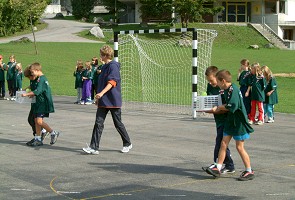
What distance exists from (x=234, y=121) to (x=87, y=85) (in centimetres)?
1434

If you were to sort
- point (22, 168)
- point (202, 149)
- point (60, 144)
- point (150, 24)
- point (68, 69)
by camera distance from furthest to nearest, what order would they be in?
1. point (150, 24)
2. point (68, 69)
3. point (60, 144)
4. point (202, 149)
5. point (22, 168)

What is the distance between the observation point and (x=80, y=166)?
1055 cm

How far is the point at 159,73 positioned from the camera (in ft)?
90.2

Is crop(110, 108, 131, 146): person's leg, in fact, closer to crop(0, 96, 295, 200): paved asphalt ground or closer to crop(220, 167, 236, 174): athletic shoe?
crop(0, 96, 295, 200): paved asphalt ground

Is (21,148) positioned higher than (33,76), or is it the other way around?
(33,76)

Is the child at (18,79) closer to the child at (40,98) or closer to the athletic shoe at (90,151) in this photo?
the child at (40,98)

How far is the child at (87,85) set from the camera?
2295 cm

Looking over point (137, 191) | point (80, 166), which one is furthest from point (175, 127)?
point (137, 191)

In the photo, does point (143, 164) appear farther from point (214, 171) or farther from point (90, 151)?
point (214, 171)

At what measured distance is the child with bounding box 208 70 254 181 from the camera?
929 cm

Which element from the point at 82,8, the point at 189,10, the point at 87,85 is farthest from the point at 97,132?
the point at 82,8

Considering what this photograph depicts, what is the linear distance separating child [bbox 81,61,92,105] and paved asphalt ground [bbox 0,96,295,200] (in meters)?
6.44

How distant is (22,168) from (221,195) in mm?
3642

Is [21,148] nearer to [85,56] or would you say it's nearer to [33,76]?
[33,76]
